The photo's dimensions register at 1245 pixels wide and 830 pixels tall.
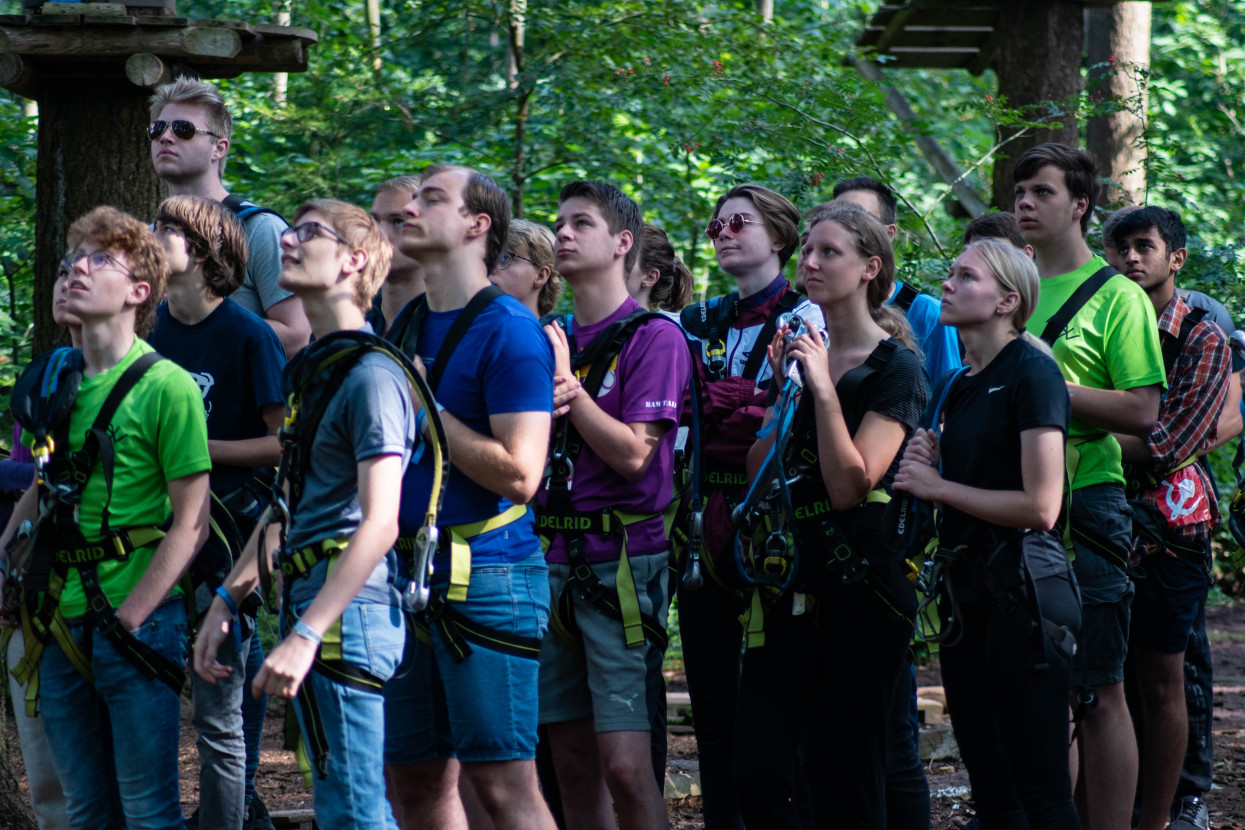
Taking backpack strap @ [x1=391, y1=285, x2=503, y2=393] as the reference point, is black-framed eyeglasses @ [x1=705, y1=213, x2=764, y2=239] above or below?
above

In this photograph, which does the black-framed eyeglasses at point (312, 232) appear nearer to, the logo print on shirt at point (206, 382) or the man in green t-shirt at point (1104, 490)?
the logo print on shirt at point (206, 382)

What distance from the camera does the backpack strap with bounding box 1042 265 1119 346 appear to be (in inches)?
167

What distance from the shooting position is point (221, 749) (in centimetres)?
367

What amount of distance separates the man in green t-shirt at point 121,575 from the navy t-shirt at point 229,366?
18.3 inches

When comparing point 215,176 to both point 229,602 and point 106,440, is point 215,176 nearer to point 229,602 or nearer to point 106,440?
point 106,440

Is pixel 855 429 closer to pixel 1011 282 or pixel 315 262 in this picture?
pixel 1011 282

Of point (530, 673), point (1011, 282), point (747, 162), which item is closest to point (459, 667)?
point (530, 673)

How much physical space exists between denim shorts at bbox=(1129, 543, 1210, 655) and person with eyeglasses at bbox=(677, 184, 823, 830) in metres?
1.63

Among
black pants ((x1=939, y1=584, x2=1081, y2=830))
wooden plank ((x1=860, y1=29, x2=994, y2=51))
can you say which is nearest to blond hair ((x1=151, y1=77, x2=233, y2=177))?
black pants ((x1=939, y1=584, x2=1081, y2=830))

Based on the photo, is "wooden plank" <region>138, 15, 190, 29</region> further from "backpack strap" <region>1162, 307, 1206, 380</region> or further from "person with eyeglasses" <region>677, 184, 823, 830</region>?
"backpack strap" <region>1162, 307, 1206, 380</region>

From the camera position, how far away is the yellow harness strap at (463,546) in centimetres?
305

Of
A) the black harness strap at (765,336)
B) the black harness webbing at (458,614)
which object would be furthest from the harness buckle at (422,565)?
the black harness strap at (765,336)

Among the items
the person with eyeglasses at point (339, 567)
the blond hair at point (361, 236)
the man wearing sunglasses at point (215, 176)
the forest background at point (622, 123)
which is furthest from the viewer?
the forest background at point (622, 123)

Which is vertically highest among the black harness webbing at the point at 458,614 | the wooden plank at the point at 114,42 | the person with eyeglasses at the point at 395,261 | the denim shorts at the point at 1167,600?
the wooden plank at the point at 114,42
